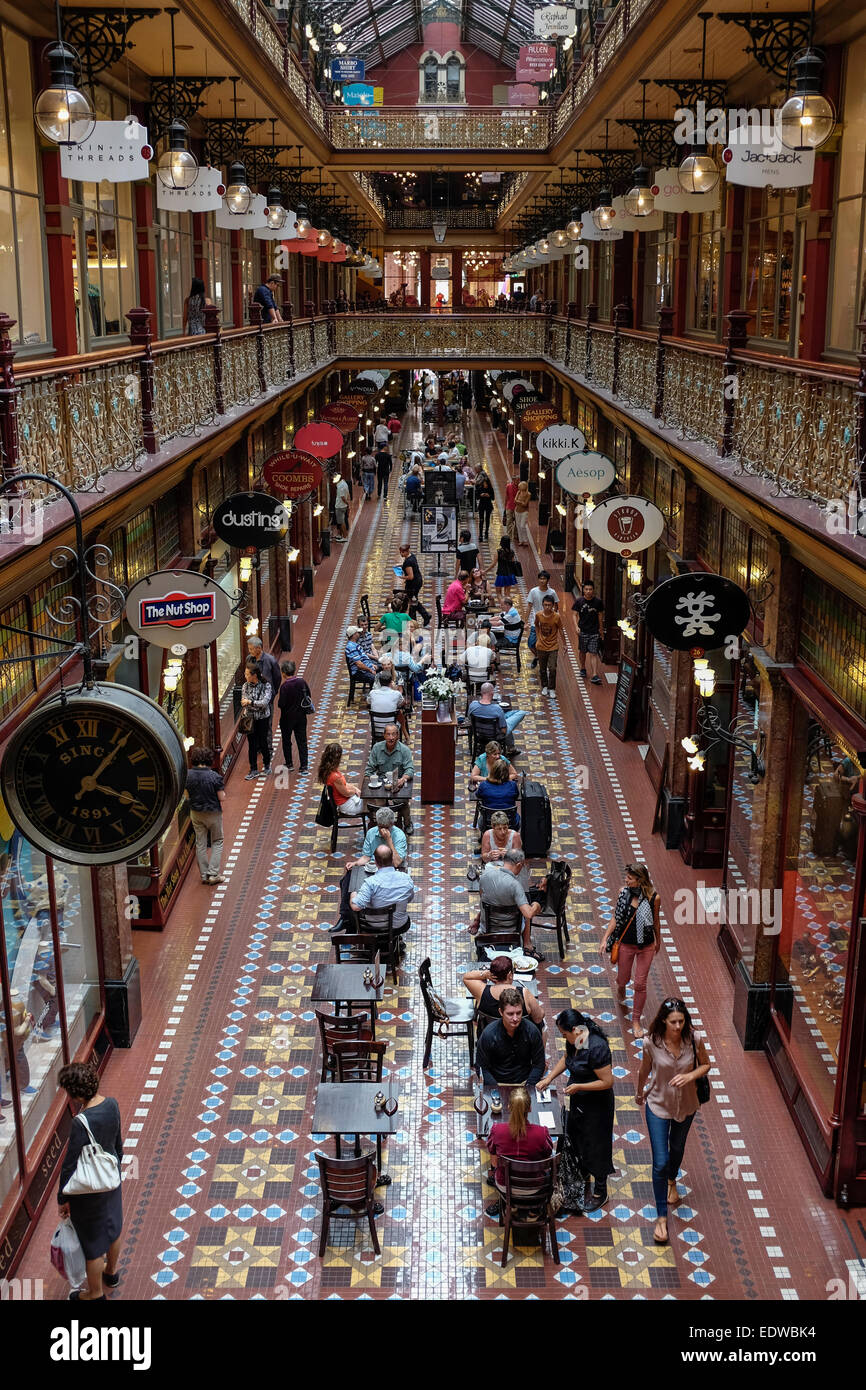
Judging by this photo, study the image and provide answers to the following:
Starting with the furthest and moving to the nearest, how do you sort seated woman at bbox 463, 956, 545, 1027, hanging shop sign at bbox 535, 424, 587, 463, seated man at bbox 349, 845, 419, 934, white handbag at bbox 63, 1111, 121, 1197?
hanging shop sign at bbox 535, 424, 587, 463, seated man at bbox 349, 845, 419, 934, seated woman at bbox 463, 956, 545, 1027, white handbag at bbox 63, 1111, 121, 1197

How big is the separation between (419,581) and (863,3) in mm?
15102

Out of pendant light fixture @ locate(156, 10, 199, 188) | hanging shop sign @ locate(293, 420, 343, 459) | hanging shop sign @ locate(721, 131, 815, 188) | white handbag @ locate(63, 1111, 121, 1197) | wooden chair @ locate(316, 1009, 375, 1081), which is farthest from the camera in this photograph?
hanging shop sign @ locate(293, 420, 343, 459)


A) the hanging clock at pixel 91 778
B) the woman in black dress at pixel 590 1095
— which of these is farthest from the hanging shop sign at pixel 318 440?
the hanging clock at pixel 91 778

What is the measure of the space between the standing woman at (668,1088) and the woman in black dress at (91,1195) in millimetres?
3303

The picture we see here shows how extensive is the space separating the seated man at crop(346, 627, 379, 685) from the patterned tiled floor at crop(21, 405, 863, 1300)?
4002mm

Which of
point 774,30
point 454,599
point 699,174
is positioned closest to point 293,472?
point 454,599

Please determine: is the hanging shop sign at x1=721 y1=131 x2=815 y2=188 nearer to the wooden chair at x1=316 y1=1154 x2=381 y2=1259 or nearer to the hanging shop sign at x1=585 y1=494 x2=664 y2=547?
the hanging shop sign at x1=585 y1=494 x2=664 y2=547

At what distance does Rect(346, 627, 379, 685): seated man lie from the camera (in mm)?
18578

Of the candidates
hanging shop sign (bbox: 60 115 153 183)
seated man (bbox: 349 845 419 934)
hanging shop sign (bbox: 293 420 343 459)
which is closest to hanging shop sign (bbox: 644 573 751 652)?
seated man (bbox: 349 845 419 934)

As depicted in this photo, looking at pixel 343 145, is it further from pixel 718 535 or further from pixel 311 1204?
pixel 311 1204

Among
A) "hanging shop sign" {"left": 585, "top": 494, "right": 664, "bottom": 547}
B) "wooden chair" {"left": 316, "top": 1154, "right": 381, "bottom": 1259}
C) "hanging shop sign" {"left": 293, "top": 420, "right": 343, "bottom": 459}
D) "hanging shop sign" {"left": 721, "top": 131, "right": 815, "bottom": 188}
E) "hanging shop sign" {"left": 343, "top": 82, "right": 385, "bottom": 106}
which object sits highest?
Result: "hanging shop sign" {"left": 343, "top": 82, "right": 385, "bottom": 106}

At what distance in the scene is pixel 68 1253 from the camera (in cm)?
741

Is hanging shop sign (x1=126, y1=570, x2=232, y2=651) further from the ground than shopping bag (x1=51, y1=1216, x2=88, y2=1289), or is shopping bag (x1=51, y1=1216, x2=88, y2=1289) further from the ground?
hanging shop sign (x1=126, y1=570, x2=232, y2=651)

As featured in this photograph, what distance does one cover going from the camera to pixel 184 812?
45.9 feet
